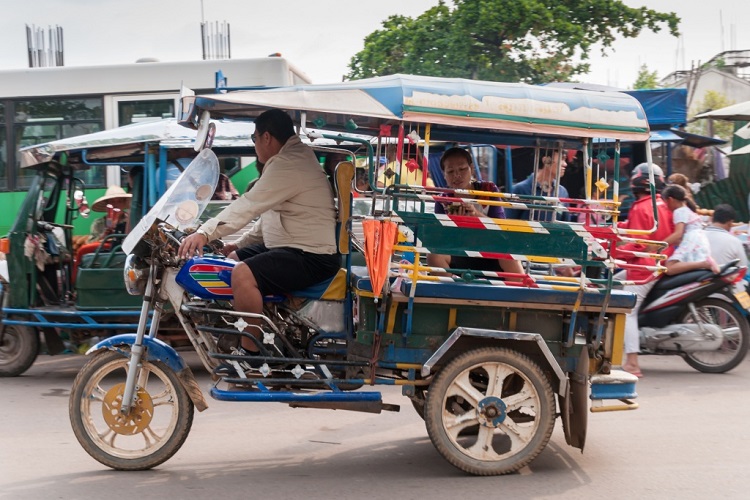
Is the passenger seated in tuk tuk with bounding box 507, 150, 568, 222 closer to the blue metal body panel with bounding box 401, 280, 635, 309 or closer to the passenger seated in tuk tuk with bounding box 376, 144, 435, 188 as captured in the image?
the blue metal body panel with bounding box 401, 280, 635, 309

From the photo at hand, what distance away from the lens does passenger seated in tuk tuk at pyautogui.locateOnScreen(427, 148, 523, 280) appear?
202 inches

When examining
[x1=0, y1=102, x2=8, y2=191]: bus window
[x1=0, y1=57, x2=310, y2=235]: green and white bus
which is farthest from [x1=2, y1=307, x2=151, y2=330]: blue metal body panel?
[x1=0, y1=102, x2=8, y2=191]: bus window

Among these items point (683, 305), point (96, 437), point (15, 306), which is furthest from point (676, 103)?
point (96, 437)

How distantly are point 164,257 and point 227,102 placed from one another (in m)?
0.90

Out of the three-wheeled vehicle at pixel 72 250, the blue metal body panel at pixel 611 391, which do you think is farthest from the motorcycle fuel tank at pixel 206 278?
the three-wheeled vehicle at pixel 72 250

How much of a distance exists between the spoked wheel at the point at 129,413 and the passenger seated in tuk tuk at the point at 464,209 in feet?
5.22

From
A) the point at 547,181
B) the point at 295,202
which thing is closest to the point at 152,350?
the point at 295,202

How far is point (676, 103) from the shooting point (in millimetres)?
11523

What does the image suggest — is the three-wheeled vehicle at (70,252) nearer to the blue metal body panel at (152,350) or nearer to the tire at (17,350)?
the tire at (17,350)

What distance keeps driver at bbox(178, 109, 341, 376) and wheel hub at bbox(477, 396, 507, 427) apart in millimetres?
1099

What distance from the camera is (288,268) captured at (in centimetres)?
480

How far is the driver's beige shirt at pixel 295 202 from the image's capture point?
4781 mm

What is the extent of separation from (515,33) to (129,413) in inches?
675

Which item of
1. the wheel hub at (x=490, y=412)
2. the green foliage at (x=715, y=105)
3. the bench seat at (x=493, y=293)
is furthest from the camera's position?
the green foliage at (x=715, y=105)
